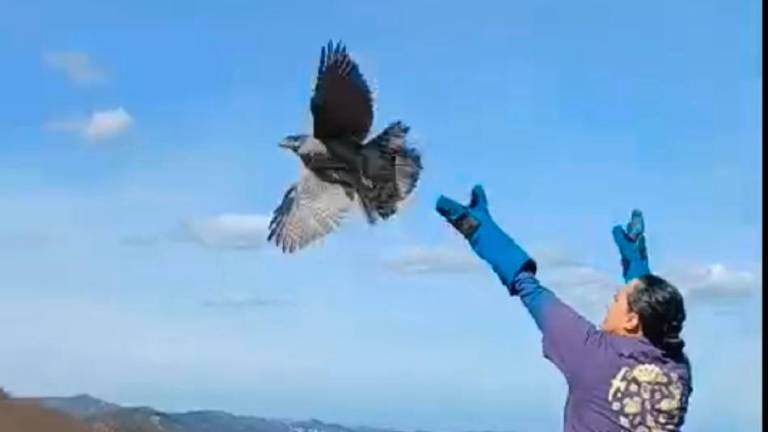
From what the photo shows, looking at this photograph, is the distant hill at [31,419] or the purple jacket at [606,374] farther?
the distant hill at [31,419]

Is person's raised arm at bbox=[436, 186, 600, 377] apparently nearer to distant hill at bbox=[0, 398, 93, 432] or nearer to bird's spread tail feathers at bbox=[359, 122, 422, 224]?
bird's spread tail feathers at bbox=[359, 122, 422, 224]

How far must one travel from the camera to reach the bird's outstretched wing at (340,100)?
15.9 feet

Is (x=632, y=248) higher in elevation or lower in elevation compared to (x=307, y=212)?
lower

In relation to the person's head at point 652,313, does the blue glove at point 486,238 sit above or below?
above

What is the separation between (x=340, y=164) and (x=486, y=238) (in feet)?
5.18

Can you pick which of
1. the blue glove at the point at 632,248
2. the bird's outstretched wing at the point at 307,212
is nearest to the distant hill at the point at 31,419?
the bird's outstretched wing at the point at 307,212

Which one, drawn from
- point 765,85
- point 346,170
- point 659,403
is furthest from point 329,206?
point 659,403

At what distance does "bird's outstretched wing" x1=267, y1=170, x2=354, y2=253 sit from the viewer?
4.65 metres

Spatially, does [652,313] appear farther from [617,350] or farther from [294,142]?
[294,142]

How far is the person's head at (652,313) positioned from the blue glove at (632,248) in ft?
0.59

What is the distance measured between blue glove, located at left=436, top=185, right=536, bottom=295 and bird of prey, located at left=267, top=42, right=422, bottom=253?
1143mm

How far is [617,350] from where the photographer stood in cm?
308

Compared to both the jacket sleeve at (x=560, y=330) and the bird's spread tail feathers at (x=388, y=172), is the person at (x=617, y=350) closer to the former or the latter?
the jacket sleeve at (x=560, y=330)

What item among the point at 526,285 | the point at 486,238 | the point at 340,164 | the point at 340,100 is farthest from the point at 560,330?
the point at 340,100
